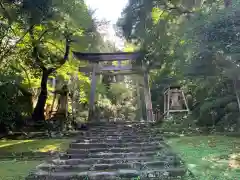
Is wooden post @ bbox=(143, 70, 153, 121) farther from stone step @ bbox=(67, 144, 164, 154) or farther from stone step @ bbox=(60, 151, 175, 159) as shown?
stone step @ bbox=(60, 151, 175, 159)

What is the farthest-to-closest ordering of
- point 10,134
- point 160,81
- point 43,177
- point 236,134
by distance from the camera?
point 160,81 → point 10,134 → point 236,134 → point 43,177

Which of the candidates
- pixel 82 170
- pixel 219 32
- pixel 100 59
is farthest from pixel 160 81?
pixel 82 170

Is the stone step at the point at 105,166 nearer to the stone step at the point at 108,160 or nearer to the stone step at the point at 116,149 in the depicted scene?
the stone step at the point at 108,160

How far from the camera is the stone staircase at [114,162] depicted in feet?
15.5

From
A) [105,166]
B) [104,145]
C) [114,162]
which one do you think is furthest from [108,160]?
[104,145]

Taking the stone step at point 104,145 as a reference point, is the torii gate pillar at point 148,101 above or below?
above

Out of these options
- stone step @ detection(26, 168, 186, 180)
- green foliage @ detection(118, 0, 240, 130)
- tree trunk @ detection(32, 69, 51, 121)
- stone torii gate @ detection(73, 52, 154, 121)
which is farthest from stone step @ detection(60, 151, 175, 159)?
tree trunk @ detection(32, 69, 51, 121)

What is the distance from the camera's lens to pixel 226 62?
7.14 metres

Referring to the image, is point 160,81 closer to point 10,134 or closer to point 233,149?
point 10,134

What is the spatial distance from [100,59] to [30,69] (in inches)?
135

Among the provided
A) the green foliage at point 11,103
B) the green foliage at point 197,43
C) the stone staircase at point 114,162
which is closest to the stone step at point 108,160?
the stone staircase at point 114,162

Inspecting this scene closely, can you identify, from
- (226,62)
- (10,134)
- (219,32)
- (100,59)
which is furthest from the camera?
(100,59)

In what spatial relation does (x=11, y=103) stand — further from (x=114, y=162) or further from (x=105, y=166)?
(x=105, y=166)

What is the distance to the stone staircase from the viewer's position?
4715 mm
